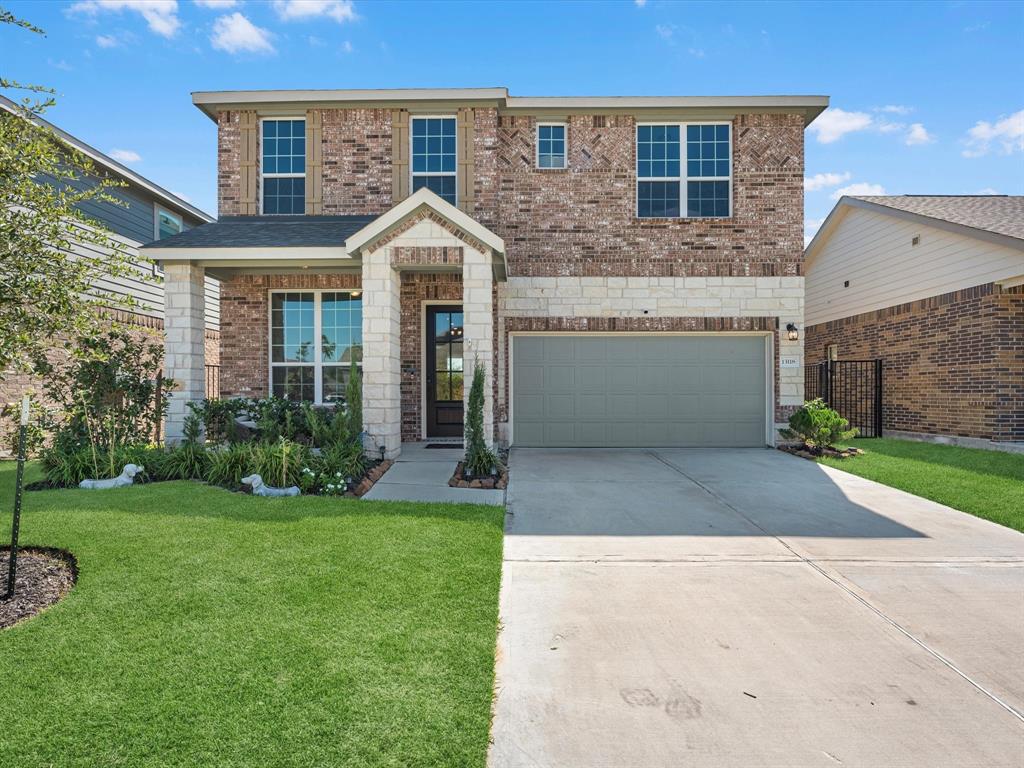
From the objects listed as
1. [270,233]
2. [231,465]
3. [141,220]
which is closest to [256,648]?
[231,465]

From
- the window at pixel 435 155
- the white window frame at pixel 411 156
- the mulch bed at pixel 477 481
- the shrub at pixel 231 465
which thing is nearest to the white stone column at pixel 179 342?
the shrub at pixel 231 465

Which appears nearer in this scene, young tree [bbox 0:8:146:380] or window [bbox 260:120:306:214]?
young tree [bbox 0:8:146:380]

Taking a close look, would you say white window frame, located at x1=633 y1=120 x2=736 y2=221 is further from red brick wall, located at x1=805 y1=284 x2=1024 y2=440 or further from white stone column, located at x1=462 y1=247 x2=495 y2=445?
red brick wall, located at x1=805 y1=284 x2=1024 y2=440

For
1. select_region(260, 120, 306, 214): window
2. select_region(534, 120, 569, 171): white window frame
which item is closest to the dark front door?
select_region(534, 120, 569, 171): white window frame

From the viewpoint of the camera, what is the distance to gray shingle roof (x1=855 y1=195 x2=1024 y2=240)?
10773 mm

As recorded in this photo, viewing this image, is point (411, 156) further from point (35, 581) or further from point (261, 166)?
point (35, 581)

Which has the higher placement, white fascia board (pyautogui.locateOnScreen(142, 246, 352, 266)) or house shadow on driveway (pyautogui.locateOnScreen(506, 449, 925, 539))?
white fascia board (pyautogui.locateOnScreen(142, 246, 352, 266))

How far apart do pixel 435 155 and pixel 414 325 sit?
10.7ft

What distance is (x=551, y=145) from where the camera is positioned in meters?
10.7

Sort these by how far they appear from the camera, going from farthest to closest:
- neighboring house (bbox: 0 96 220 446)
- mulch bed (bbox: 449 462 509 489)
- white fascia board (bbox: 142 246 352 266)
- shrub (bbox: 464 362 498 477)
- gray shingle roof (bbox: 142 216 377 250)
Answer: neighboring house (bbox: 0 96 220 446) < gray shingle roof (bbox: 142 216 377 250) < white fascia board (bbox: 142 246 352 266) < shrub (bbox: 464 362 498 477) < mulch bed (bbox: 449 462 509 489)

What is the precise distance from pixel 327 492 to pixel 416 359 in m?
4.22

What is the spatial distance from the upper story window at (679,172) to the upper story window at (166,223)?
1175 cm

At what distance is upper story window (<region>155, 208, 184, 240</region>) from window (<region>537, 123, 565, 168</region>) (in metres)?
9.83

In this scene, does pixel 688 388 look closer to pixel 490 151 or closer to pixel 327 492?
pixel 490 151
